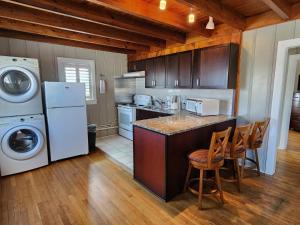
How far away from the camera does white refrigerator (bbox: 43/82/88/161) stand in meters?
3.25

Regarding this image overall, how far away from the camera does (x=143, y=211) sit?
2080 millimetres

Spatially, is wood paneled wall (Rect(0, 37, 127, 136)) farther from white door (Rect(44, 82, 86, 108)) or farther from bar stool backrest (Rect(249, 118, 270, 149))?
bar stool backrest (Rect(249, 118, 270, 149))

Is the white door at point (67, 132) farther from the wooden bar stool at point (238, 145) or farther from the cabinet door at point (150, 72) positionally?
the wooden bar stool at point (238, 145)

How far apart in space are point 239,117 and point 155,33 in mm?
2124

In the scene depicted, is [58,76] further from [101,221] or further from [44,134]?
[101,221]

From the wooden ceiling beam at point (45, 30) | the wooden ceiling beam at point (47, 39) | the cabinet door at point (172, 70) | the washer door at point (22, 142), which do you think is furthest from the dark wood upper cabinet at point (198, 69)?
the washer door at point (22, 142)

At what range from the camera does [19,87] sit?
3.02 m

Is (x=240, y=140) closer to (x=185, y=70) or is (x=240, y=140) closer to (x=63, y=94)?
(x=185, y=70)

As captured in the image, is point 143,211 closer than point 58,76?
Yes

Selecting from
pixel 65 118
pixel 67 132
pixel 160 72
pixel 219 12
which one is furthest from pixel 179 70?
pixel 67 132

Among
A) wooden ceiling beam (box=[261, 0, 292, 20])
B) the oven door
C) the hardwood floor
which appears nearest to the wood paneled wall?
the oven door

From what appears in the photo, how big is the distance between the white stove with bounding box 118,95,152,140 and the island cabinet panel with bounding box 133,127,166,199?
1977mm

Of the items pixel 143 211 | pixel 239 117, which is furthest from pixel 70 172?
pixel 239 117

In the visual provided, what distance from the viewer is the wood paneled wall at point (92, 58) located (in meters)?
3.63
